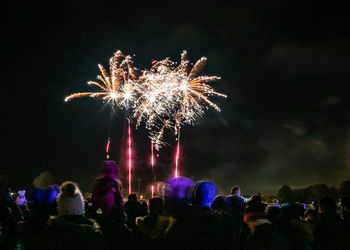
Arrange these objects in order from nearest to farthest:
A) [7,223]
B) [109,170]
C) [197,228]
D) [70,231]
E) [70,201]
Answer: [70,231] < [70,201] < [197,228] < [7,223] < [109,170]

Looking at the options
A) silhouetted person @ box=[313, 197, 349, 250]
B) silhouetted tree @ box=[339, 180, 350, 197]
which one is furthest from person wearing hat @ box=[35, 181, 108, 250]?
silhouetted tree @ box=[339, 180, 350, 197]

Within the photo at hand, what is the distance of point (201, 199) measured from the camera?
15.5 feet

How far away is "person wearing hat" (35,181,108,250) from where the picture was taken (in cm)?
382

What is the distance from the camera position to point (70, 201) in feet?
13.7

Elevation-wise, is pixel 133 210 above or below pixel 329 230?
above

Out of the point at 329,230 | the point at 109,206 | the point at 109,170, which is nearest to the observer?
the point at 109,206

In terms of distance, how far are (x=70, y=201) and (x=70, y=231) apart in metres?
0.40

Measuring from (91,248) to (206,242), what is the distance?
4.71ft

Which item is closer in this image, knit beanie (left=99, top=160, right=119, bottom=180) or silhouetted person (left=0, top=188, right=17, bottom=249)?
silhouetted person (left=0, top=188, right=17, bottom=249)

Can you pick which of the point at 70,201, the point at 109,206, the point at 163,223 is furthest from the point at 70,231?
the point at 109,206

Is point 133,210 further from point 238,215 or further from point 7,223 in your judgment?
→ point 7,223

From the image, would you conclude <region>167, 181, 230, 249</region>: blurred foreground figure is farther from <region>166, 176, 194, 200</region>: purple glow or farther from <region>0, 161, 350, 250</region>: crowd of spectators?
<region>166, 176, 194, 200</region>: purple glow

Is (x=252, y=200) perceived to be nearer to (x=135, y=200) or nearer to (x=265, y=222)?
(x=265, y=222)

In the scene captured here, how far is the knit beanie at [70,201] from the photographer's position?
162 inches
